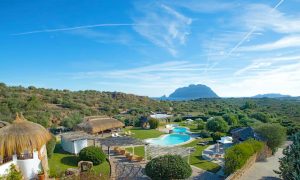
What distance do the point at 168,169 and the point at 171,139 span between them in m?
16.3

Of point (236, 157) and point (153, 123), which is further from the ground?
point (153, 123)

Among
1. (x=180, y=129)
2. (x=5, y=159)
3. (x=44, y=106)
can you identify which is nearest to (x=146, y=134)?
(x=180, y=129)

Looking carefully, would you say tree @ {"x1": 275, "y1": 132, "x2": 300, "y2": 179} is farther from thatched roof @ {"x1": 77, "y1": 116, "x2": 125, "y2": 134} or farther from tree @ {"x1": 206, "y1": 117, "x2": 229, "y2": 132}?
thatched roof @ {"x1": 77, "y1": 116, "x2": 125, "y2": 134}

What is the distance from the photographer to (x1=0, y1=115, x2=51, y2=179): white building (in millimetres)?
12906

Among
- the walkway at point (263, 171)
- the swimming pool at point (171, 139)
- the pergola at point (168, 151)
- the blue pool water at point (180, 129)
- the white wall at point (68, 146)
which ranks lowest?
the walkway at point (263, 171)

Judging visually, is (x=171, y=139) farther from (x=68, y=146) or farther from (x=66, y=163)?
(x=66, y=163)

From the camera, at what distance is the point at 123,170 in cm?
1759

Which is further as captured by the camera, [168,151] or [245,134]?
[245,134]

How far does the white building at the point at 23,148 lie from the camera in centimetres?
1291

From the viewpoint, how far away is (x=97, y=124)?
1220 inches

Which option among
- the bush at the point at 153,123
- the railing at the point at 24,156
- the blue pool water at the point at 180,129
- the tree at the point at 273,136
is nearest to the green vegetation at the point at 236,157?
the tree at the point at 273,136

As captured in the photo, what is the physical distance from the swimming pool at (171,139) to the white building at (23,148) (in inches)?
623

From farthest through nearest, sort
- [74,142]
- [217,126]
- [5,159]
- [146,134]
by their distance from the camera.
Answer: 1. [146,134]
2. [217,126]
3. [74,142]
4. [5,159]

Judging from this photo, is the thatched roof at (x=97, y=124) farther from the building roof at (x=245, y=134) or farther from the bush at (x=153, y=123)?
the building roof at (x=245, y=134)
